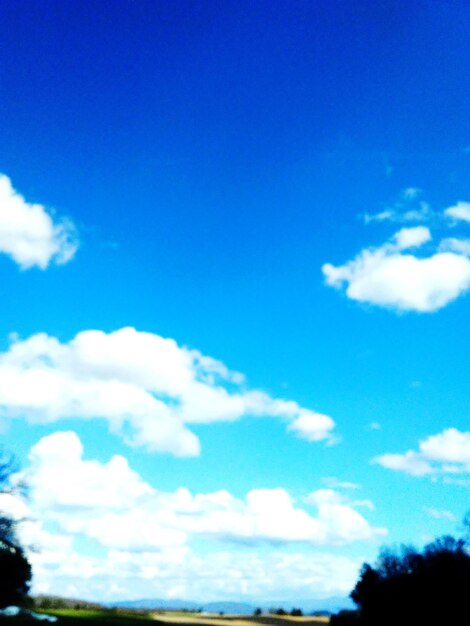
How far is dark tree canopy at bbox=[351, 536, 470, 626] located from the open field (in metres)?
29.2


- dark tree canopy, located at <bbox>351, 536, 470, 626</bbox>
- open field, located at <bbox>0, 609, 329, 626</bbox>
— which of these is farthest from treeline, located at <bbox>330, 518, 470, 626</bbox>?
open field, located at <bbox>0, 609, 329, 626</bbox>

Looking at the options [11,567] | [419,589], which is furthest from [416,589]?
[11,567]

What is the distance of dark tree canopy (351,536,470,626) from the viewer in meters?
41.4

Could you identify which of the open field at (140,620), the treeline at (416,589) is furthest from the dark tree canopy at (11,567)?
the treeline at (416,589)

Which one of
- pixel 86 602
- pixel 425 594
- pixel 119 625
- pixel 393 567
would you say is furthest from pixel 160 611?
pixel 425 594

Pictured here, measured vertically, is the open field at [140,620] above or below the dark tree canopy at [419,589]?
below

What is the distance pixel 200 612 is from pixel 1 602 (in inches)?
2031

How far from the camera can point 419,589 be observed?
145 feet

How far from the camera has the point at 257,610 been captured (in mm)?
100000

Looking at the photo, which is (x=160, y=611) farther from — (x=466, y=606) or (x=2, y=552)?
(x=466, y=606)

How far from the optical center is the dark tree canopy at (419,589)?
41.4 m

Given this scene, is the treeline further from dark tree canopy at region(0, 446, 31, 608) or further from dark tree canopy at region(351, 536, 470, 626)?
dark tree canopy at region(0, 446, 31, 608)

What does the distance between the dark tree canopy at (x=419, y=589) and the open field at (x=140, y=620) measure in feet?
95.8

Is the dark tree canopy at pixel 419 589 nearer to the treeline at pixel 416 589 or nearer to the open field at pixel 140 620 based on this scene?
the treeline at pixel 416 589
